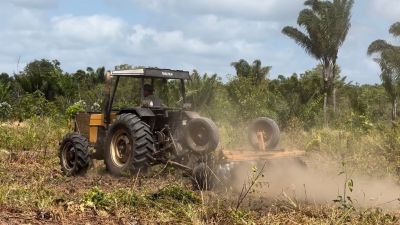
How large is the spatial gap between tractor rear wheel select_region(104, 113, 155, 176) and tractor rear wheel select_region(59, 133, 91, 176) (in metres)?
0.57

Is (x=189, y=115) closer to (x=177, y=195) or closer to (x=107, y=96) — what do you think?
(x=107, y=96)

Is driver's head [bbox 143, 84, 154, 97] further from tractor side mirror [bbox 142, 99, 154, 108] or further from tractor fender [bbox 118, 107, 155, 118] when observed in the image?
tractor fender [bbox 118, 107, 155, 118]

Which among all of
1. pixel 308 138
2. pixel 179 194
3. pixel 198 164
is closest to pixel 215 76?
pixel 308 138

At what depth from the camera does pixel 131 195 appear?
653cm

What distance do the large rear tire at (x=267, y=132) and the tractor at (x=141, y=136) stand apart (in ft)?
4.36

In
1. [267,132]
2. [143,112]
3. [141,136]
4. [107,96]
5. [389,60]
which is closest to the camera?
Result: [141,136]

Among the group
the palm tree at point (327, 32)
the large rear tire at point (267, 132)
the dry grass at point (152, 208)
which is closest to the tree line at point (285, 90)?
the palm tree at point (327, 32)

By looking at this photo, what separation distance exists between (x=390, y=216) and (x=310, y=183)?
3.11 m

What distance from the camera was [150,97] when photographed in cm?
980

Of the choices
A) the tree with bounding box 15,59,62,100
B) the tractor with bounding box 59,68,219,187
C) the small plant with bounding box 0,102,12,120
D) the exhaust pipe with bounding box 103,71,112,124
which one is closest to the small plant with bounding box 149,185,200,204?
the tractor with bounding box 59,68,219,187

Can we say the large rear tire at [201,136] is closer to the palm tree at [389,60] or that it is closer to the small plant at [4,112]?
the small plant at [4,112]

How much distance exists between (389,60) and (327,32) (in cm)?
427

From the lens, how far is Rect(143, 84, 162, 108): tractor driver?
9.76m

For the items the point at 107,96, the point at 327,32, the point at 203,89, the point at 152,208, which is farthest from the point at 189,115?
the point at 327,32
